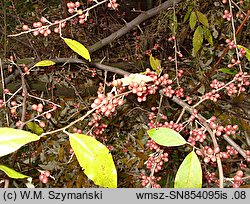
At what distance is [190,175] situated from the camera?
79 cm

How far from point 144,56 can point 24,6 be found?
133 centimetres

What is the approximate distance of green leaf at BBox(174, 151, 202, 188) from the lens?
785 mm

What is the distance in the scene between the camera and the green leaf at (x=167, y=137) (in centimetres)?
79

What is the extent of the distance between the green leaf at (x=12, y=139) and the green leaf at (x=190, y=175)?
316mm

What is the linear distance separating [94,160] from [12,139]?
0.51 feet

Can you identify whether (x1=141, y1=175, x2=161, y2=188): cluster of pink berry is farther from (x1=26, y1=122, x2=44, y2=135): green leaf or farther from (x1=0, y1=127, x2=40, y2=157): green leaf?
(x1=0, y1=127, x2=40, y2=157): green leaf

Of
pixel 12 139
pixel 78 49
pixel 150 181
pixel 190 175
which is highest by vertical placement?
pixel 78 49

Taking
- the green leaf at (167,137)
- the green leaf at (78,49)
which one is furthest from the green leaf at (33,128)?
the green leaf at (167,137)

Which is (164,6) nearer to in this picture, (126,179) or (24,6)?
(126,179)

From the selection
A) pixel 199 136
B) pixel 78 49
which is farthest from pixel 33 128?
pixel 199 136

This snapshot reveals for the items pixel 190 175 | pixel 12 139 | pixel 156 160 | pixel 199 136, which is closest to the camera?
pixel 12 139

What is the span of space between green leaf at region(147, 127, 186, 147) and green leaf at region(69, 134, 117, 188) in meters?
0.13

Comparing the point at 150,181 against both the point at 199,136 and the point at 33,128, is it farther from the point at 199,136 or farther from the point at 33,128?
the point at 33,128

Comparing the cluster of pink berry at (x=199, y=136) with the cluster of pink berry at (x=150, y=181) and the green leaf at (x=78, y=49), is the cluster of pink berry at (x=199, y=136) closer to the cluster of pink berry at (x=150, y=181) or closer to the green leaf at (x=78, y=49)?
the cluster of pink berry at (x=150, y=181)
